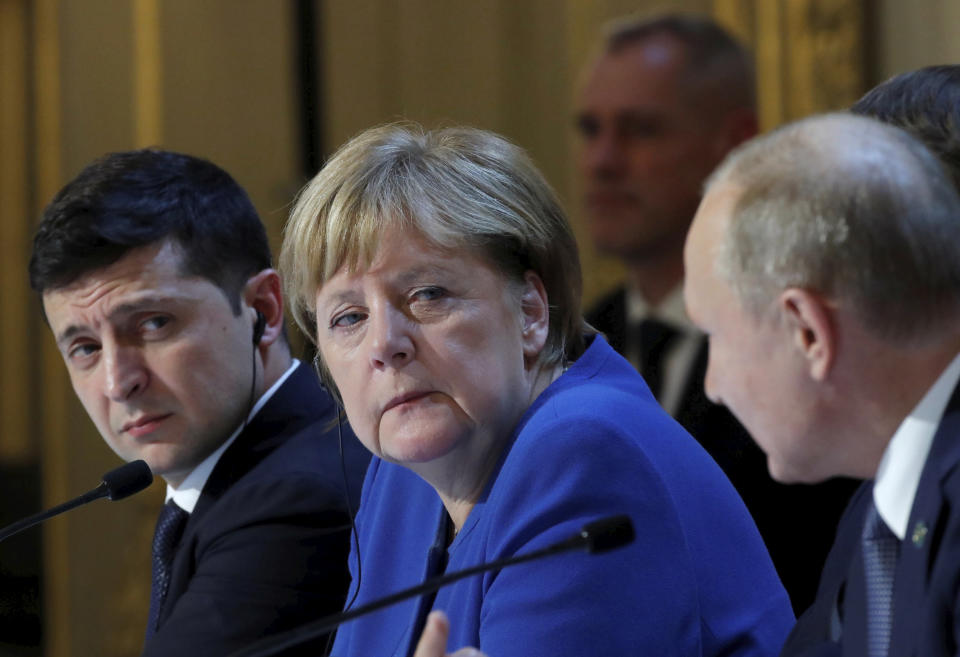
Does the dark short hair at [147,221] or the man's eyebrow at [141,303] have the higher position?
the dark short hair at [147,221]

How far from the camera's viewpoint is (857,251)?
1.18 m

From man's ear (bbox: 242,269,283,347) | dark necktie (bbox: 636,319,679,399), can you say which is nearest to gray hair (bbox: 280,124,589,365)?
man's ear (bbox: 242,269,283,347)

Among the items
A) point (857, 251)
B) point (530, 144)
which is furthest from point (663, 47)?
point (857, 251)

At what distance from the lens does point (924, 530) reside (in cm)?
119

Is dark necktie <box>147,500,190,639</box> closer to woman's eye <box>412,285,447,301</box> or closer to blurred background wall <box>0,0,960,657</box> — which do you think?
woman's eye <box>412,285,447,301</box>

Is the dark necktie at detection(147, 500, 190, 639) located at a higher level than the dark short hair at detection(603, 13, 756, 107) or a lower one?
lower

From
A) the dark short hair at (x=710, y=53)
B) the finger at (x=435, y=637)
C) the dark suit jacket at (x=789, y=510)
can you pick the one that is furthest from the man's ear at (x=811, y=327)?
the dark short hair at (x=710, y=53)

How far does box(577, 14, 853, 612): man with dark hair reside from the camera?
3.41 metres

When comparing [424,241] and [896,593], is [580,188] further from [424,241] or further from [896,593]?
[896,593]

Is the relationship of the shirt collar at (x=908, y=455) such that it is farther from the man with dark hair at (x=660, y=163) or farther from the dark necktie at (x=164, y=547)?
the man with dark hair at (x=660, y=163)

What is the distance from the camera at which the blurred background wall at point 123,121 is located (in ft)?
17.0

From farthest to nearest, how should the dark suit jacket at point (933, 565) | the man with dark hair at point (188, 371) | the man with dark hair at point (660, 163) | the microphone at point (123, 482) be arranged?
the man with dark hair at point (660, 163) → the man with dark hair at point (188, 371) → the microphone at point (123, 482) → the dark suit jacket at point (933, 565)

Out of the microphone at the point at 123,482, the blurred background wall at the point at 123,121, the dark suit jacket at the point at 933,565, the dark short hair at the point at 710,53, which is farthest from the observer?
the blurred background wall at the point at 123,121

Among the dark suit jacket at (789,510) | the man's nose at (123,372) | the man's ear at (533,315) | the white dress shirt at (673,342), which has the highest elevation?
the man's ear at (533,315)
